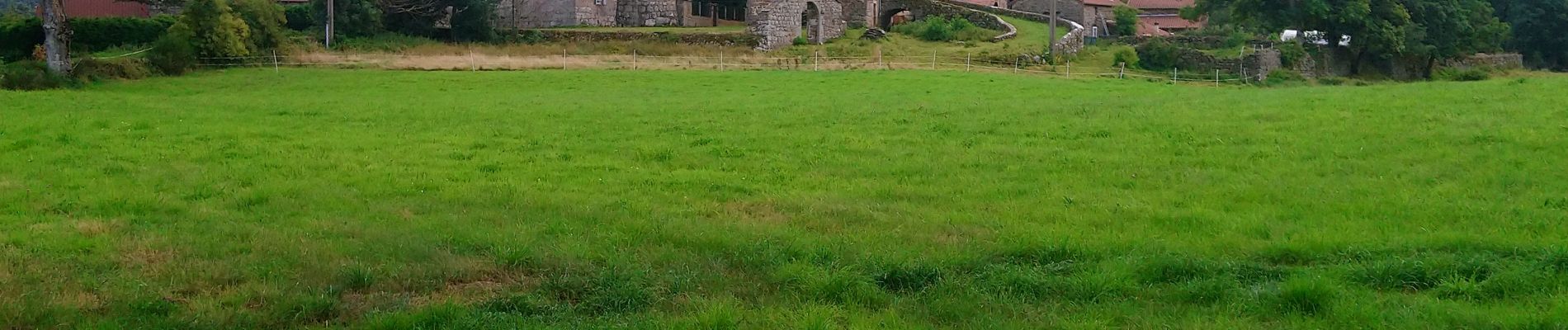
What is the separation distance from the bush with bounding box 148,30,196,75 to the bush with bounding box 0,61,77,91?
4.11m

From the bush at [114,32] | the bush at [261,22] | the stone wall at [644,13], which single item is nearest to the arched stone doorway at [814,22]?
the stone wall at [644,13]

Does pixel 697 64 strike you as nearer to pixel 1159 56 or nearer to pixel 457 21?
pixel 457 21

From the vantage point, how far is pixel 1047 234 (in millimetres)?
8266

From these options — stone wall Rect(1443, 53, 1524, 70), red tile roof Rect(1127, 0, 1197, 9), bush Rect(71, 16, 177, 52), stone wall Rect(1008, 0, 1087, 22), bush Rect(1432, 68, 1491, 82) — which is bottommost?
bush Rect(1432, 68, 1491, 82)

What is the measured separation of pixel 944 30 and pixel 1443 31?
19691mm

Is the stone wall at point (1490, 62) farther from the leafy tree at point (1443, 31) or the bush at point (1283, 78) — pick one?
the bush at point (1283, 78)

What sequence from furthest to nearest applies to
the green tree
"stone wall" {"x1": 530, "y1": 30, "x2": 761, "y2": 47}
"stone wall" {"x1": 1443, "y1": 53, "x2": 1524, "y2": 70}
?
"stone wall" {"x1": 1443, "y1": 53, "x2": 1524, "y2": 70}
"stone wall" {"x1": 530, "y1": 30, "x2": 761, "y2": 47}
the green tree

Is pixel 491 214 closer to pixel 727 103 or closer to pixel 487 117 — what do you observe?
pixel 487 117

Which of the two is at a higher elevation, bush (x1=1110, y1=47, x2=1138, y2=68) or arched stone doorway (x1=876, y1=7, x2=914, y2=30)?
arched stone doorway (x1=876, y1=7, x2=914, y2=30)

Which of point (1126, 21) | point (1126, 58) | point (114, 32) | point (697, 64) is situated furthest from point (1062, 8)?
point (114, 32)

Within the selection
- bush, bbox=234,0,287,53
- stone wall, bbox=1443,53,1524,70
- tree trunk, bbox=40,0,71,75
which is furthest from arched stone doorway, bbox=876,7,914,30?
tree trunk, bbox=40,0,71,75

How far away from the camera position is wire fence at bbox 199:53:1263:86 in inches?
1345

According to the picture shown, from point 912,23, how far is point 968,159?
39751mm

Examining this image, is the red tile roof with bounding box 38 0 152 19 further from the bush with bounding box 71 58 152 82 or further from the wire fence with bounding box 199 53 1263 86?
the bush with bounding box 71 58 152 82
